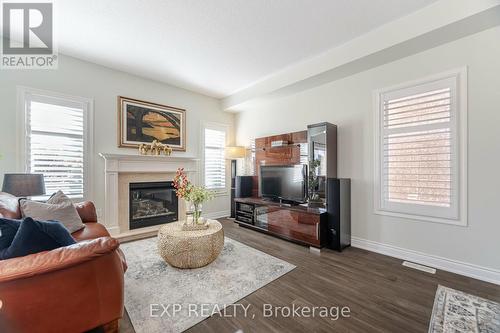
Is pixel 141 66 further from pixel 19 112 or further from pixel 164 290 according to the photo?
pixel 164 290

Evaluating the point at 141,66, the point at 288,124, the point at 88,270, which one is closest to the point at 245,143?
the point at 288,124

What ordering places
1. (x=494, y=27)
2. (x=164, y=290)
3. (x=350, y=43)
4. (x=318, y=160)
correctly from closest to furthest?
(x=164, y=290) < (x=494, y=27) < (x=350, y=43) < (x=318, y=160)

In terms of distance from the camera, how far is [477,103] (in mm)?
2439

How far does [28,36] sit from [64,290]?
368 centimetres

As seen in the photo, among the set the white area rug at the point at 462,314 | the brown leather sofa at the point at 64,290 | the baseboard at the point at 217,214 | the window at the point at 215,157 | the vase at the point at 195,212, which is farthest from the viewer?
the window at the point at 215,157

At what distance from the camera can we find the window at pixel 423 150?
2553 mm

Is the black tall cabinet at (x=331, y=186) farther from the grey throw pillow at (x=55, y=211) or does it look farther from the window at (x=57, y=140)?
the window at (x=57, y=140)

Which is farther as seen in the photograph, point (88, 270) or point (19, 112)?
point (19, 112)

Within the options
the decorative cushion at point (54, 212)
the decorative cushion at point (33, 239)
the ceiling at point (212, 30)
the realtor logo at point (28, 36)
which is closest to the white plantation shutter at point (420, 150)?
the ceiling at point (212, 30)

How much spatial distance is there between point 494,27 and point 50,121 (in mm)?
5962

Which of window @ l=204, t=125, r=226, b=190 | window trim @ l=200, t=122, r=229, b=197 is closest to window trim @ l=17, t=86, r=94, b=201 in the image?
window trim @ l=200, t=122, r=229, b=197

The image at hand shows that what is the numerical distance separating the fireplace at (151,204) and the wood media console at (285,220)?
56.4 inches

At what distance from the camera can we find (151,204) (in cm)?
436

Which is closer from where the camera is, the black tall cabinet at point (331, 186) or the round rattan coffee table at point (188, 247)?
the round rattan coffee table at point (188, 247)
